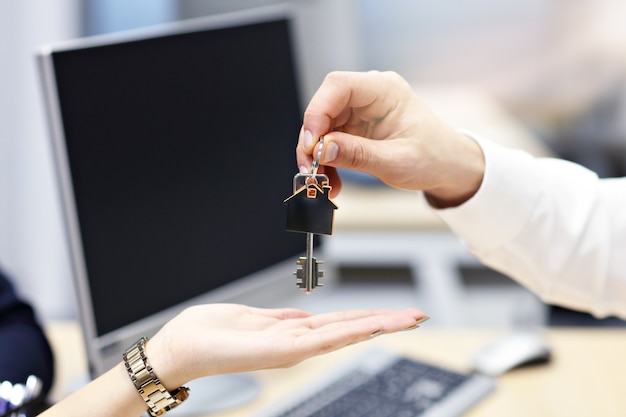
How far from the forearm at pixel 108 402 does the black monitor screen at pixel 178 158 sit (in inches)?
7.5

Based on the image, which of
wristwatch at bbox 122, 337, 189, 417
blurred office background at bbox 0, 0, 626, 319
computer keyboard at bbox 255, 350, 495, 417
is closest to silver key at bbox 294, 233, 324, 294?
wristwatch at bbox 122, 337, 189, 417

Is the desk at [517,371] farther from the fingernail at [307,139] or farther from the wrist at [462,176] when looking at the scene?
the fingernail at [307,139]

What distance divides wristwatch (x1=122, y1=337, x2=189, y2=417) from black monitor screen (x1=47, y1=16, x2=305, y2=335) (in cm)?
21

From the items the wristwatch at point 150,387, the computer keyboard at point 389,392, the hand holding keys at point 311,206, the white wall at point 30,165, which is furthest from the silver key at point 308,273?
the white wall at point 30,165

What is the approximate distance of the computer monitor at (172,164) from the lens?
937 millimetres

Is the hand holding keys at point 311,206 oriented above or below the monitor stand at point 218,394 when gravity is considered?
above

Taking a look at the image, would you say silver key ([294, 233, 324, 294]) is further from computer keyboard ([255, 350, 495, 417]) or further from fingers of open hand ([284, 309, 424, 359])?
computer keyboard ([255, 350, 495, 417])

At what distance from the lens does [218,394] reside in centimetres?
109

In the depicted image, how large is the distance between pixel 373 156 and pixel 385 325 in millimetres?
210

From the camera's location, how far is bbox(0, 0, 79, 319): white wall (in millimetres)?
1724

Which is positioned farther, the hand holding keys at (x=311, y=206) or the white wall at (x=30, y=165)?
the white wall at (x=30, y=165)

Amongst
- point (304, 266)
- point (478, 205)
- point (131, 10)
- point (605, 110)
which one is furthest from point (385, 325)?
point (605, 110)

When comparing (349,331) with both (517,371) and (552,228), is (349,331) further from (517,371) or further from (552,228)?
(517,371)

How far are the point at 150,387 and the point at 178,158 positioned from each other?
401mm
